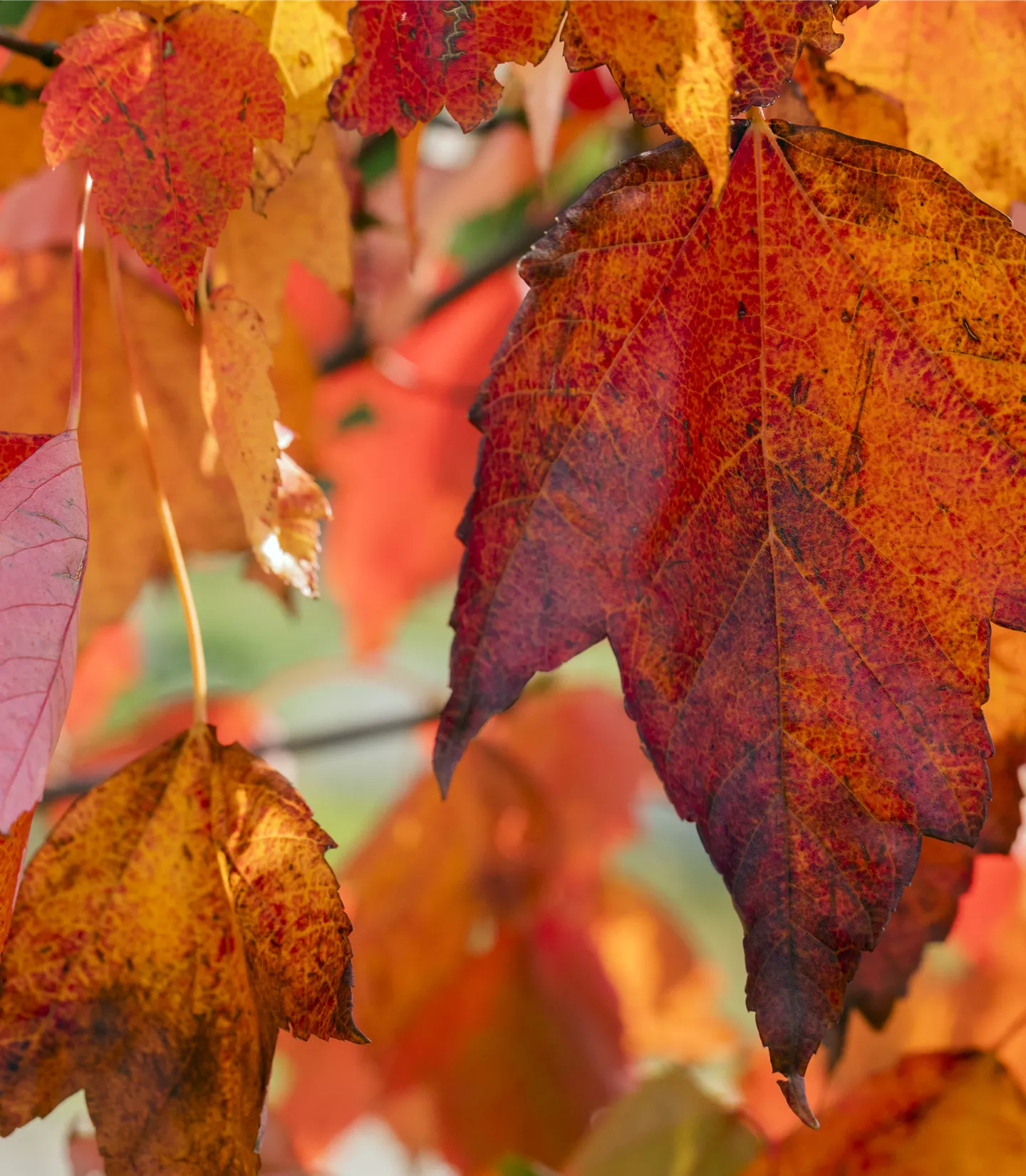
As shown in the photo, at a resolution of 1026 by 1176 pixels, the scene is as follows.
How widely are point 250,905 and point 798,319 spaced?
261 mm

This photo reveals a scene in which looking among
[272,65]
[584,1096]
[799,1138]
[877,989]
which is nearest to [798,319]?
[272,65]

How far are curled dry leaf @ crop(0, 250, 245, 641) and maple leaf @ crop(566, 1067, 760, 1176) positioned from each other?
43 centimetres

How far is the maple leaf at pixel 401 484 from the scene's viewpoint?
1167 millimetres

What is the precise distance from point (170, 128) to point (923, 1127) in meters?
0.53

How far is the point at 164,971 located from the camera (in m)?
0.36

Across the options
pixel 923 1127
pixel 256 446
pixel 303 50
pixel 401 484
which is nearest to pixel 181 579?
pixel 256 446

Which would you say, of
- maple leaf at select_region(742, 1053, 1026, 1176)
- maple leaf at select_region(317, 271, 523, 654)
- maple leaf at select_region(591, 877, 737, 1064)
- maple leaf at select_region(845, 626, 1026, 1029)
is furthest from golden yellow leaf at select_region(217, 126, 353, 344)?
maple leaf at select_region(591, 877, 737, 1064)

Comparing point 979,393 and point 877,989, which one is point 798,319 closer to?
point 979,393

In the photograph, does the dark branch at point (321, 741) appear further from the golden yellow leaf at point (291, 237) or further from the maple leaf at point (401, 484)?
the golden yellow leaf at point (291, 237)

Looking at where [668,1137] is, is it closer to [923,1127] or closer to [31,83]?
[923,1127]

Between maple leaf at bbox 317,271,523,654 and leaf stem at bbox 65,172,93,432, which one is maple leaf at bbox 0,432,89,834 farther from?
maple leaf at bbox 317,271,523,654

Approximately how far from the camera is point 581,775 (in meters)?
1.10

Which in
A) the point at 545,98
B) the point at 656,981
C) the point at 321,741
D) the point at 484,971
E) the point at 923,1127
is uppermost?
the point at 545,98

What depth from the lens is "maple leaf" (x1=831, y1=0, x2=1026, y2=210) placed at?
1.24ft
